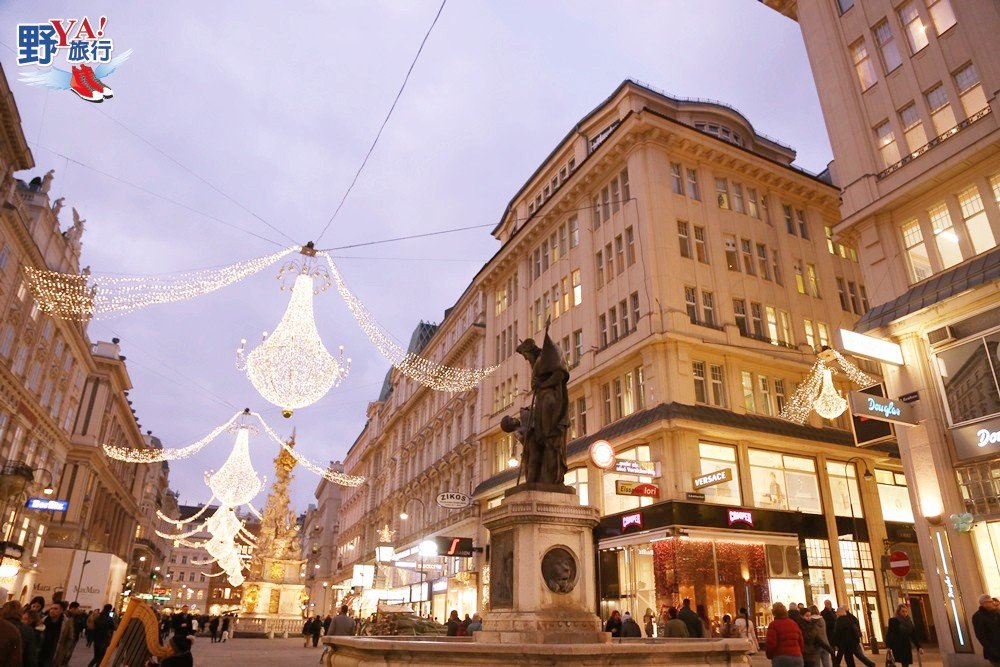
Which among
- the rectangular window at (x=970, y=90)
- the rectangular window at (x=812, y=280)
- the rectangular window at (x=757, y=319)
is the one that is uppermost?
the rectangular window at (x=812, y=280)

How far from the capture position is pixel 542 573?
909 centimetres

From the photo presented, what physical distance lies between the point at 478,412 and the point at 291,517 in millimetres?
19240

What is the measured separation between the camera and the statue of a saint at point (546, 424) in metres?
10.3

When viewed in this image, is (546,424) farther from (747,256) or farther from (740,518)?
(747,256)

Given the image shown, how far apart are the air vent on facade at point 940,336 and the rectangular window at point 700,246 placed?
1122 cm

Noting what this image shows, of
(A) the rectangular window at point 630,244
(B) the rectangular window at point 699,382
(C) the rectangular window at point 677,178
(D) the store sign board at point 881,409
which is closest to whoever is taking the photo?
(D) the store sign board at point 881,409

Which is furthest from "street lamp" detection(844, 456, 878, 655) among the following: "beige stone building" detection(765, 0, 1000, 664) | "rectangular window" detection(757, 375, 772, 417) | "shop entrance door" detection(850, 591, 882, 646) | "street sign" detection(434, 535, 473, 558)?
"street sign" detection(434, 535, 473, 558)

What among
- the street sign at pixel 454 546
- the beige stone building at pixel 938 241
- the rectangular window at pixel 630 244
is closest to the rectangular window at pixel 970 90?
the beige stone building at pixel 938 241

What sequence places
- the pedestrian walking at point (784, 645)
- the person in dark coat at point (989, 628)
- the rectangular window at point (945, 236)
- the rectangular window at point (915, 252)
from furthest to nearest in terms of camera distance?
the rectangular window at point (915, 252)
the rectangular window at point (945, 236)
the person in dark coat at point (989, 628)
the pedestrian walking at point (784, 645)

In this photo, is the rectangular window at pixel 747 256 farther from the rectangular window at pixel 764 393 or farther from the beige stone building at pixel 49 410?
the beige stone building at pixel 49 410

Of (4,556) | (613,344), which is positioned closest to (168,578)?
(4,556)

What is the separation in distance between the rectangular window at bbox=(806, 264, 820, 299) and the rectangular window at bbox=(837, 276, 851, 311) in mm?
1415

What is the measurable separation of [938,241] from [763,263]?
11.6m

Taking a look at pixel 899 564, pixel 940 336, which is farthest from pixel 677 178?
pixel 899 564
